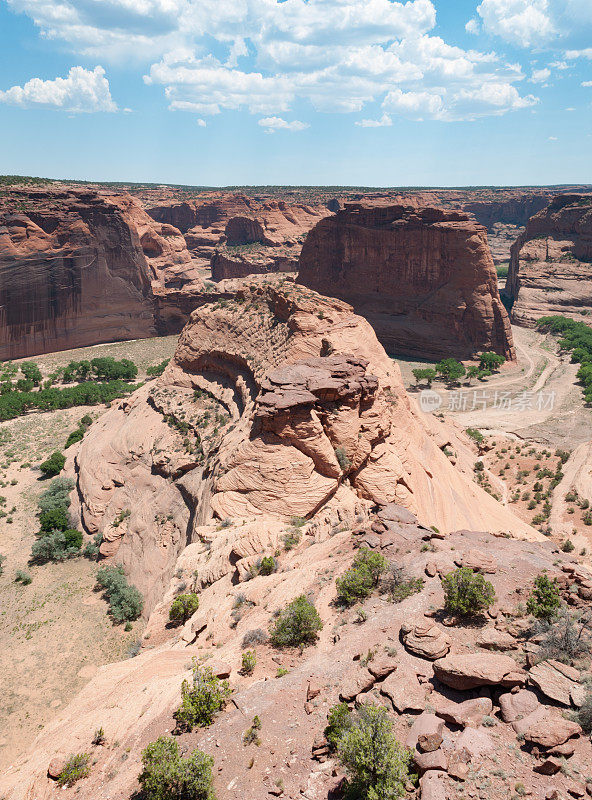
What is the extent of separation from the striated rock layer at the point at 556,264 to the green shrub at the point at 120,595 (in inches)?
3677

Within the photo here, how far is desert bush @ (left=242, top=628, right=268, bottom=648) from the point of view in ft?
43.3

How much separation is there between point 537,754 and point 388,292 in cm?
7828

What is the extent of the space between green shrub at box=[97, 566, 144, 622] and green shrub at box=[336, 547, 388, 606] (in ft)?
47.9

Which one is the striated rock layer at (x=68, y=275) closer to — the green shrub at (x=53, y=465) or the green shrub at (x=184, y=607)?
the green shrub at (x=53, y=465)

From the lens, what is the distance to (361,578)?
1373 centimetres

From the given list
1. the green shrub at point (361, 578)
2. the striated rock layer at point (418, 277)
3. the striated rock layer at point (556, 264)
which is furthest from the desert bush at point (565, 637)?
the striated rock layer at point (556, 264)

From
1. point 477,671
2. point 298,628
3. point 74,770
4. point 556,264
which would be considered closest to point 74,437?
point 74,770

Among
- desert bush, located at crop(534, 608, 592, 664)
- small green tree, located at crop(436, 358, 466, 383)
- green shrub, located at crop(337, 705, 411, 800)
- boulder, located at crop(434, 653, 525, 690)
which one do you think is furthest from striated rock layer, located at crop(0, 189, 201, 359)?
desert bush, located at crop(534, 608, 592, 664)

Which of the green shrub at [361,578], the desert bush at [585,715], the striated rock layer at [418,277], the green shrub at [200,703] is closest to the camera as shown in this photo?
the desert bush at [585,715]

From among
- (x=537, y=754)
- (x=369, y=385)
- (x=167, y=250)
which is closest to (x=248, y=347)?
(x=369, y=385)

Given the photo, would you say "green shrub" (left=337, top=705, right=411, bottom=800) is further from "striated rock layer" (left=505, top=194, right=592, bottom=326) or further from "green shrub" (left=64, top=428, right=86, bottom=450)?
"striated rock layer" (left=505, top=194, right=592, bottom=326)

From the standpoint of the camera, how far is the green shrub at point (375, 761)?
768 centimetres

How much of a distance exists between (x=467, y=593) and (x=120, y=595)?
19931 millimetres

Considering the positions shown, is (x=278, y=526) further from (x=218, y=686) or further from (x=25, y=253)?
(x=25, y=253)
